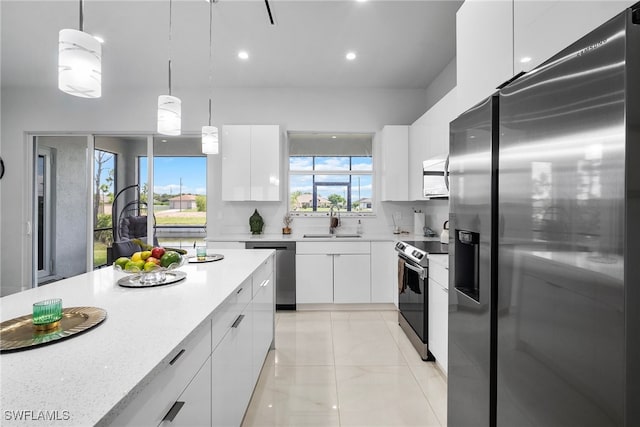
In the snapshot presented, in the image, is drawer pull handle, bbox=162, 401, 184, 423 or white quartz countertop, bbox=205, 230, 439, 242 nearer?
drawer pull handle, bbox=162, 401, 184, 423

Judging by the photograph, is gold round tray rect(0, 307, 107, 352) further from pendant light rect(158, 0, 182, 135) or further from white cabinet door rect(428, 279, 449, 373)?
white cabinet door rect(428, 279, 449, 373)

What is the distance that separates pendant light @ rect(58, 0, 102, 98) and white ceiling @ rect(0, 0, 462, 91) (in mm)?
1686

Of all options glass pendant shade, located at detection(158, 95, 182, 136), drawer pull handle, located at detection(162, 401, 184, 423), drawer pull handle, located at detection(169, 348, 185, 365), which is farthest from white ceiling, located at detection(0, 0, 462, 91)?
drawer pull handle, located at detection(162, 401, 184, 423)

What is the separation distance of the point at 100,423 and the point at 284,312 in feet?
11.4

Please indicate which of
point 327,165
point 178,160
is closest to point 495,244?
point 327,165

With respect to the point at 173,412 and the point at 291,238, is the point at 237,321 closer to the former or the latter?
the point at 173,412

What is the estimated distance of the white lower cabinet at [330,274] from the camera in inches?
156

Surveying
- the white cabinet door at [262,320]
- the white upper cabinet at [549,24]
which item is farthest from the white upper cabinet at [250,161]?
the white upper cabinet at [549,24]

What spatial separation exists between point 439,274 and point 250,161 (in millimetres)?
2796

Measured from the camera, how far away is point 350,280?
3.97m

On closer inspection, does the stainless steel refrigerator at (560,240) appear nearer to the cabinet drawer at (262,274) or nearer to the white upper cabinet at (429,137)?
the cabinet drawer at (262,274)

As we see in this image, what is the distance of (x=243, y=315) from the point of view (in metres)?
1.79

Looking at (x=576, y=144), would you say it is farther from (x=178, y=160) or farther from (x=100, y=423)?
(x=178, y=160)

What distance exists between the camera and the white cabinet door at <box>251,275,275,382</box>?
83.8 inches
